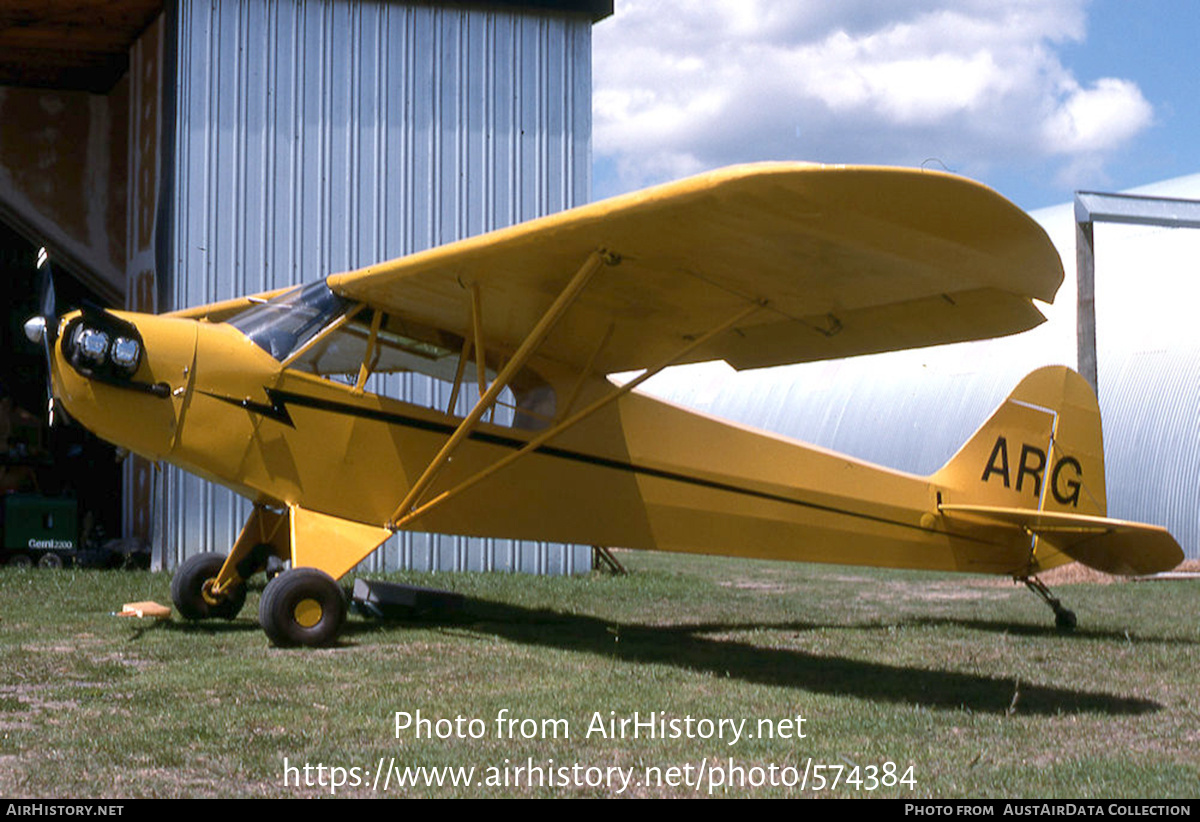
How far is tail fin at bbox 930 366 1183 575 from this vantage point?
29.5 ft

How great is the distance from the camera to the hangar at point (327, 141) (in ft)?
41.5

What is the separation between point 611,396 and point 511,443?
3.51 feet

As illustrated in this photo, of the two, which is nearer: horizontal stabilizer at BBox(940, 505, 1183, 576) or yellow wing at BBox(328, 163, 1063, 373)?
yellow wing at BBox(328, 163, 1063, 373)

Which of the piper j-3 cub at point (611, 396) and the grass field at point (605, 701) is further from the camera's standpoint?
the piper j-3 cub at point (611, 396)

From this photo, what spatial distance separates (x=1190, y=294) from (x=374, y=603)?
15155 millimetres

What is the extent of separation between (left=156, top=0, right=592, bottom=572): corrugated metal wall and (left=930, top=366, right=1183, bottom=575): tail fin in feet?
18.0

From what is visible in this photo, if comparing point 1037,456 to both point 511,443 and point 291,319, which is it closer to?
point 511,443

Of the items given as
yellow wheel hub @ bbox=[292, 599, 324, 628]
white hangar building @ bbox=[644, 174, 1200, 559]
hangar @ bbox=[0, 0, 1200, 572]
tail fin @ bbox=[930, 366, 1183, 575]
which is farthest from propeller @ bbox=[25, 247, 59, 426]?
white hangar building @ bbox=[644, 174, 1200, 559]

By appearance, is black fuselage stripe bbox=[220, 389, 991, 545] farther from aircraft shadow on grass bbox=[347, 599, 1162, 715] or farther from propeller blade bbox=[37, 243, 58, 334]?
propeller blade bbox=[37, 243, 58, 334]

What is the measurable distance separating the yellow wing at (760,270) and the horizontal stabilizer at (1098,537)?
6.35 ft

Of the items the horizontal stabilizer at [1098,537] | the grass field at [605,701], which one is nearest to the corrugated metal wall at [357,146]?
the grass field at [605,701]

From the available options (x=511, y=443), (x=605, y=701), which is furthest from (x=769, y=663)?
(x=511, y=443)

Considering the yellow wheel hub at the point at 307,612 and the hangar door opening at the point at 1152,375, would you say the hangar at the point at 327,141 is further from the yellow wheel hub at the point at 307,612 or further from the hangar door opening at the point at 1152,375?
the hangar door opening at the point at 1152,375
